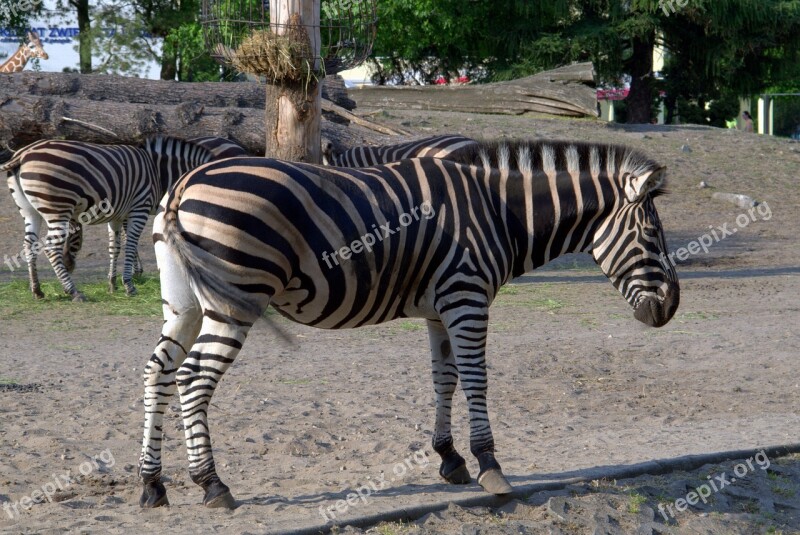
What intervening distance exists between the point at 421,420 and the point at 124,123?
862cm

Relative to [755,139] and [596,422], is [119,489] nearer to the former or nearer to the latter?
[596,422]

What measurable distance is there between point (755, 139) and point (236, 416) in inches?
753

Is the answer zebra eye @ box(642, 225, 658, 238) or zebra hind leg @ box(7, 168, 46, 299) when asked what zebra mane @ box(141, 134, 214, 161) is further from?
zebra eye @ box(642, 225, 658, 238)

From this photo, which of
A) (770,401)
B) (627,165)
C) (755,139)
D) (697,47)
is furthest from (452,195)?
(697,47)

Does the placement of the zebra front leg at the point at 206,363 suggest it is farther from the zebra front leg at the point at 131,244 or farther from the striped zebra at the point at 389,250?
the zebra front leg at the point at 131,244

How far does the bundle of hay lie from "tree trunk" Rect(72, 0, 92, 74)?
17.0m

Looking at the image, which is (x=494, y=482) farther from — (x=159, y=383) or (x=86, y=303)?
(x=86, y=303)

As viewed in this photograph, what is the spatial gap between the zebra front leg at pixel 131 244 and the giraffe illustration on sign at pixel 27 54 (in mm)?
17461

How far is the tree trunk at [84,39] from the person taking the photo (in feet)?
80.6

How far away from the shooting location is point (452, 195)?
16.0 ft

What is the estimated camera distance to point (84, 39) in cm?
2461

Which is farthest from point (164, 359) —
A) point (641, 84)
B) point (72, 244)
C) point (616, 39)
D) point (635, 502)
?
point (641, 84)

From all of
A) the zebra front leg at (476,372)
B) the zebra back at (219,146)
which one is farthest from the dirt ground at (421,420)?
the zebra back at (219,146)

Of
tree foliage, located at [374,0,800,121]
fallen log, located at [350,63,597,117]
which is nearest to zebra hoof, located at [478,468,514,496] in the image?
fallen log, located at [350,63,597,117]
